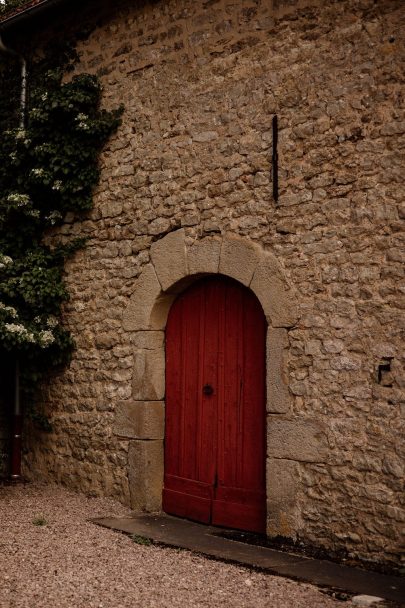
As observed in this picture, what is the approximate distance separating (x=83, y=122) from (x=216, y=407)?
9.58ft

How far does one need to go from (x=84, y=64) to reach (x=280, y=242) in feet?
9.89

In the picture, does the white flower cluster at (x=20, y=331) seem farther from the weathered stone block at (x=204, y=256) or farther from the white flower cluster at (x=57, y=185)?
the weathered stone block at (x=204, y=256)

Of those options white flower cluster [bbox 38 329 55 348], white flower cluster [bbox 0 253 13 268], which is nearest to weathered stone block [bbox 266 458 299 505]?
white flower cluster [bbox 38 329 55 348]

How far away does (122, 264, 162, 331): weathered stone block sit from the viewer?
18.7 ft

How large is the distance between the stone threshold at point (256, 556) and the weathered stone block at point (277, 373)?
1010mm

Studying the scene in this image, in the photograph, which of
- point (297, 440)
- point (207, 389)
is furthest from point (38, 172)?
point (297, 440)

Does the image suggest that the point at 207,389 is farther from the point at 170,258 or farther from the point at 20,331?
the point at 20,331

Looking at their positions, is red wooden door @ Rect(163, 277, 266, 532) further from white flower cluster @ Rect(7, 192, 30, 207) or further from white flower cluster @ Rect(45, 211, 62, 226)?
white flower cluster @ Rect(7, 192, 30, 207)

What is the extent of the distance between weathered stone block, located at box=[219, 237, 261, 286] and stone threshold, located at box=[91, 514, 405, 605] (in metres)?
1.94

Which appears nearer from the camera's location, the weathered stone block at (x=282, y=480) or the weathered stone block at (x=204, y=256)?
the weathered stone block at (x=282, y=480)

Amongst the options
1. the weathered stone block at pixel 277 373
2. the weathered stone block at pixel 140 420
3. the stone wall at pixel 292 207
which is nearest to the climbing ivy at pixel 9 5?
the stone wall at pixel 292 207

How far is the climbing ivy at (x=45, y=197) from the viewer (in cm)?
623

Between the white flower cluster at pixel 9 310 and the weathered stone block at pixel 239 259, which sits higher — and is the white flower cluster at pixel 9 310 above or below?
below

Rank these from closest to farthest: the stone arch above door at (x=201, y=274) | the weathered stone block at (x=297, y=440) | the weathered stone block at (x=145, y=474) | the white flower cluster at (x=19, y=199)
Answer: the weathered stone block at (x=297, y=440) → the stone arch above door at (x=201, y=274) → the weathered stone block at (x=145, y=474) → the white flower cluster at (x=19, y=199)
